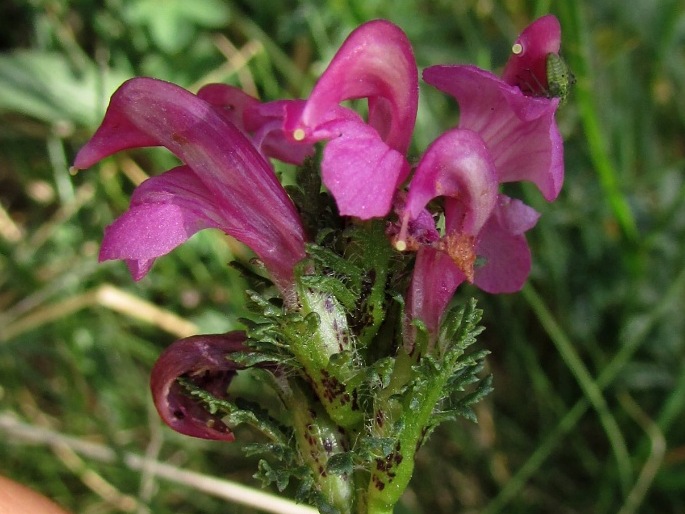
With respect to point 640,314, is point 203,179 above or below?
above

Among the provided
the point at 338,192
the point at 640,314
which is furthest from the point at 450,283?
the point at 640,314

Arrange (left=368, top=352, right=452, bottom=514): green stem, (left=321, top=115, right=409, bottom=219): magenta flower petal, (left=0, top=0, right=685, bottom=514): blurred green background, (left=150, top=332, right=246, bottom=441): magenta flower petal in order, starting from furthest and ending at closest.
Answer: (left=0, top=0, right=685, bottom=514): blurred green background, (left=150, top=332, right=246, bottom=441): magenta flower petal, (left=368, top=352, right=452, bottom=514): green stem, (left=321, top=115, right=409, bottom=219): magenta flower petal

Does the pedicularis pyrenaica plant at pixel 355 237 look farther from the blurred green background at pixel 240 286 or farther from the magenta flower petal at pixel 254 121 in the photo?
the blurred green background at pixel 240 286

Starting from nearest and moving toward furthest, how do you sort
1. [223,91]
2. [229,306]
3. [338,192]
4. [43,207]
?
[338,192] → [223,91] → [229,306] → [43,207]

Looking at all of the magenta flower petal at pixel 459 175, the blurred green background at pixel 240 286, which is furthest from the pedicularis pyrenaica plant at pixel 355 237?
the blurred green background at pixel 240 286

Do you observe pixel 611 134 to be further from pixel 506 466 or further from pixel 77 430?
pixel 77 430

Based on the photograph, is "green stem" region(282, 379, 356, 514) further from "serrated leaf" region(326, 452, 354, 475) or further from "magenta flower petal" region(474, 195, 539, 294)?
"magenta flower petal" region(474, 195, 539, 294)

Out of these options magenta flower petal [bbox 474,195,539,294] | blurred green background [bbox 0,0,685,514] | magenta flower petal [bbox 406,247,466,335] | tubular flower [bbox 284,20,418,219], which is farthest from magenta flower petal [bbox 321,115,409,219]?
blurred green background [bbox 0,0,685,514]
